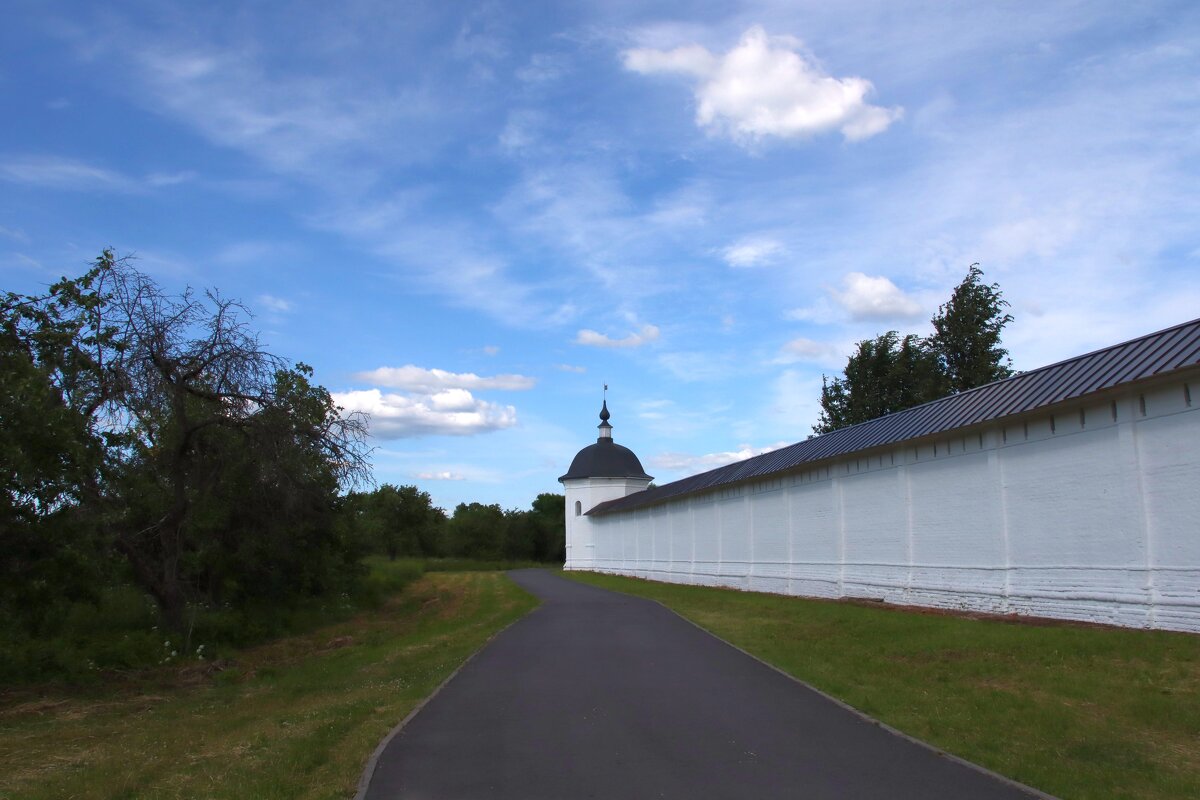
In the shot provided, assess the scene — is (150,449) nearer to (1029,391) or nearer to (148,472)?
(148,472)

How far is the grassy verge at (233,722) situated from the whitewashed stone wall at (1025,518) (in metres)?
8.55

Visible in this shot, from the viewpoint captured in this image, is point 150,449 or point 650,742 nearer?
point 650,742

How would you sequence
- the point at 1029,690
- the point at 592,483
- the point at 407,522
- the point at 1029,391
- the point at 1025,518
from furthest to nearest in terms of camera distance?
the point at 407,522 < the point at 592,483 < the point at 1029,391 < the point at 1025,518 < the point at 1029,690

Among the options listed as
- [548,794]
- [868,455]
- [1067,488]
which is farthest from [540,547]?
[548,794]

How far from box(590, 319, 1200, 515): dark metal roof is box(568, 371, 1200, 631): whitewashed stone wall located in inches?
13.7

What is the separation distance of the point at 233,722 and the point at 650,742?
5.55 metres

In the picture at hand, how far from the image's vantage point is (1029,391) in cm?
1596

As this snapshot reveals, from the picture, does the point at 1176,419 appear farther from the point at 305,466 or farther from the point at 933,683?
the point at 305,466

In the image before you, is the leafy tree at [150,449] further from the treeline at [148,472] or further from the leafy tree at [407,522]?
the leafy tree at [407,522]

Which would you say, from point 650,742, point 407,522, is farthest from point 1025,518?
point 407,522

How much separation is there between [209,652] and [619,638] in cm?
842

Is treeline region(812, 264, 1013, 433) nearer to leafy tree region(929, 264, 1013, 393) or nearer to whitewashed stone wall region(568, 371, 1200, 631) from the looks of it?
leafy tree region(929, 264, 1013, 393)

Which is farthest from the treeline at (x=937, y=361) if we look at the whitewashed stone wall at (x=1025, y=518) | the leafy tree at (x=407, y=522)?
the leafy tree at (x=407, y=522)

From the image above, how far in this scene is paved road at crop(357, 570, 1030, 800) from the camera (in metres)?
6.97
